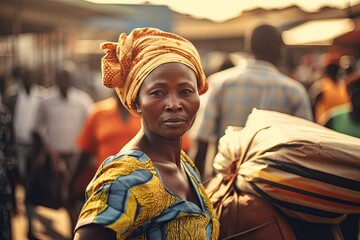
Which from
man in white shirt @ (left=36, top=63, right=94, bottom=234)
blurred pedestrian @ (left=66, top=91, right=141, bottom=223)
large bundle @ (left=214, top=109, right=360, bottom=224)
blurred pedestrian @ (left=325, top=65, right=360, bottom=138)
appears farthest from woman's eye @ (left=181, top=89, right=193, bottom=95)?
man in white shirt @ (left=36, top=63, right=94, bottom=234)

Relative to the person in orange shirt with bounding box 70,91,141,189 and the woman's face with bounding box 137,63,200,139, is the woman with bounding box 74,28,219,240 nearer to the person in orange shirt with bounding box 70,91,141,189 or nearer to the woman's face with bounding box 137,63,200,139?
the woman's face with bounding box 137,63,200,139

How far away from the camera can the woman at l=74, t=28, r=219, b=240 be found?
1568mm

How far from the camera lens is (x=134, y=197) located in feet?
5.21

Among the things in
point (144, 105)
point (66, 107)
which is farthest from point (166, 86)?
point (66, 107)

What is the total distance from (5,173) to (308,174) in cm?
235

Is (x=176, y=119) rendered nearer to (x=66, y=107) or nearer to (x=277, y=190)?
(x=277, y=190)

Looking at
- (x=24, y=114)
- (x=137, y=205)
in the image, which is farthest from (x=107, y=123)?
(x=24, y=114)

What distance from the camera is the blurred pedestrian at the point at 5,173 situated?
139 inches

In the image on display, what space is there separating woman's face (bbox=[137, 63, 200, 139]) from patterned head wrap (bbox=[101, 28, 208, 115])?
3 cm

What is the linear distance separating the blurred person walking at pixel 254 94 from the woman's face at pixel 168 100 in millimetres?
2020

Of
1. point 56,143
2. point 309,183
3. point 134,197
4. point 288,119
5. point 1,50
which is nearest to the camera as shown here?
point 134,197

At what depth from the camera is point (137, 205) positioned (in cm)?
159

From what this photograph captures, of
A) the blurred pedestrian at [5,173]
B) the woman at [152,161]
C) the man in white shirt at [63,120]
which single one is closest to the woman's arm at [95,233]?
the woman at [152,161]

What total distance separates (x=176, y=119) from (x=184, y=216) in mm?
316
